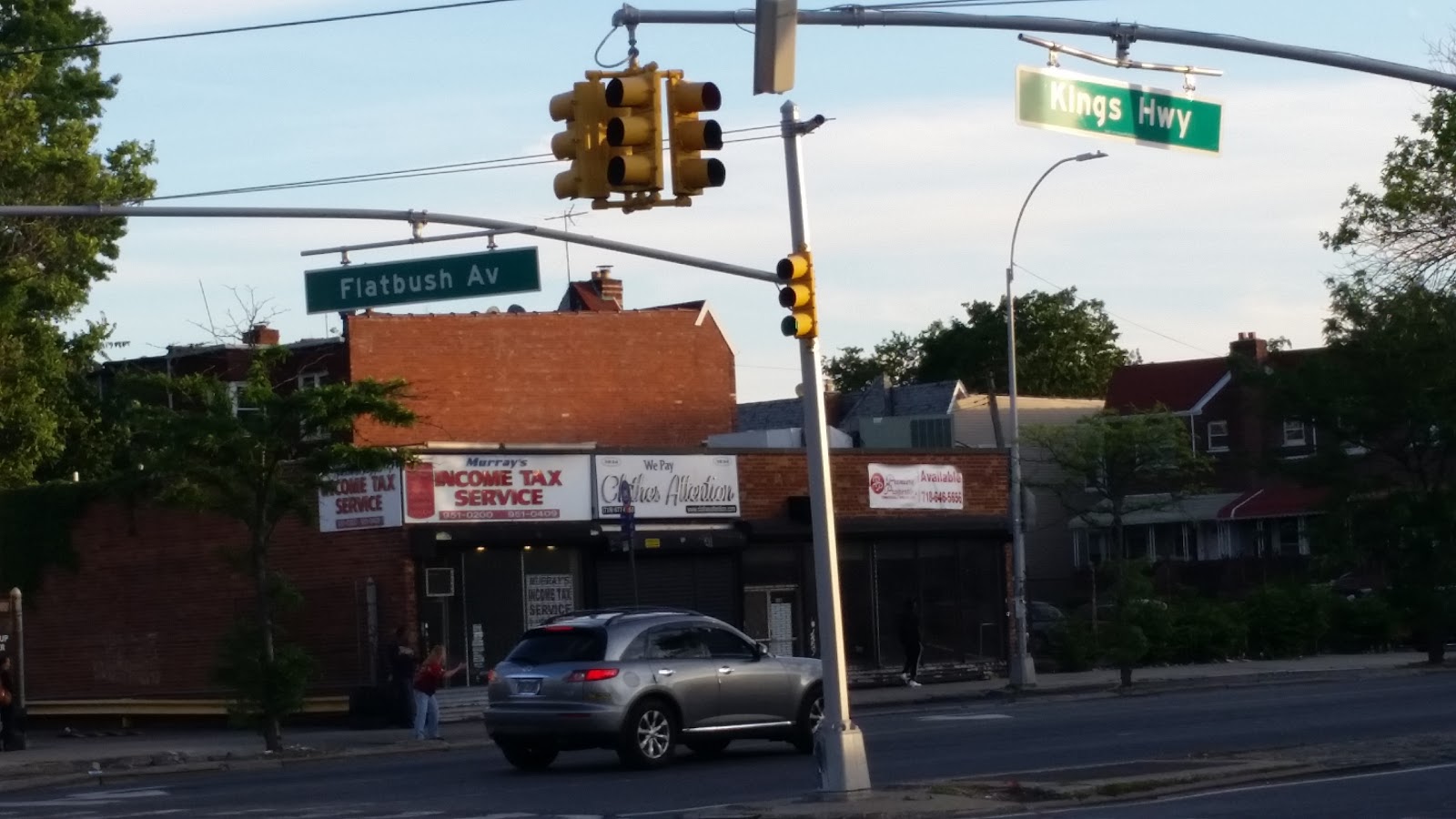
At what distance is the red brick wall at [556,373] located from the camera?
45719 millimetres

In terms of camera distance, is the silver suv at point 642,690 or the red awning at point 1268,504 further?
the red awning at point 1268,504

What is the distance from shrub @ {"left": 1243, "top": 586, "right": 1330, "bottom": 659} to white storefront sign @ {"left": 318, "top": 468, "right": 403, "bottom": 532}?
2171 cm

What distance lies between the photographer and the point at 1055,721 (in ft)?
85.9

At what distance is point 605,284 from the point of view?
55.0m

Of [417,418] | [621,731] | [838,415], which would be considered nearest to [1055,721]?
[621,731]

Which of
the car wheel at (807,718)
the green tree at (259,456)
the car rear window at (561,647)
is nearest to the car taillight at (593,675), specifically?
the car rear window at (561,647)

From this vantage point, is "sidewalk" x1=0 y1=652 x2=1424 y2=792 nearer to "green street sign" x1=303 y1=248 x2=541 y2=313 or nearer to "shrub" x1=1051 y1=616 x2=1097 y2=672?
"shrub" x1=1051 y1=616 x2=1097 y2=672

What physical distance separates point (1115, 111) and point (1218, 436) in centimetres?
6360

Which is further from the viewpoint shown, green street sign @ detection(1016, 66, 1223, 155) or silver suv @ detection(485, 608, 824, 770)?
silver suv @ detection(485, 608, 824, 770)

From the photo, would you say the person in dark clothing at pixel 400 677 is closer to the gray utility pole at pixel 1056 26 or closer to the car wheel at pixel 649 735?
the car wheel at pixel 649 735

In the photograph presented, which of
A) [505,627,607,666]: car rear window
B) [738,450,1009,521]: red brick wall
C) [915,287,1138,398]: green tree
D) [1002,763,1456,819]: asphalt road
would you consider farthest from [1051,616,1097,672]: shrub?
[915,287,1138,398]: green tree

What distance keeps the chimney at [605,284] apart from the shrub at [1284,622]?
19931 millimetres

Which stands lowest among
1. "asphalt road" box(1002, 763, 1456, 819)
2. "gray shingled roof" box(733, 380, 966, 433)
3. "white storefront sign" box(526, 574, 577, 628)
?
"asphalt road" box(1002, 763, 1456, 819)

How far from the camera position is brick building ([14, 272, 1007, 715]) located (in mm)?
33969
